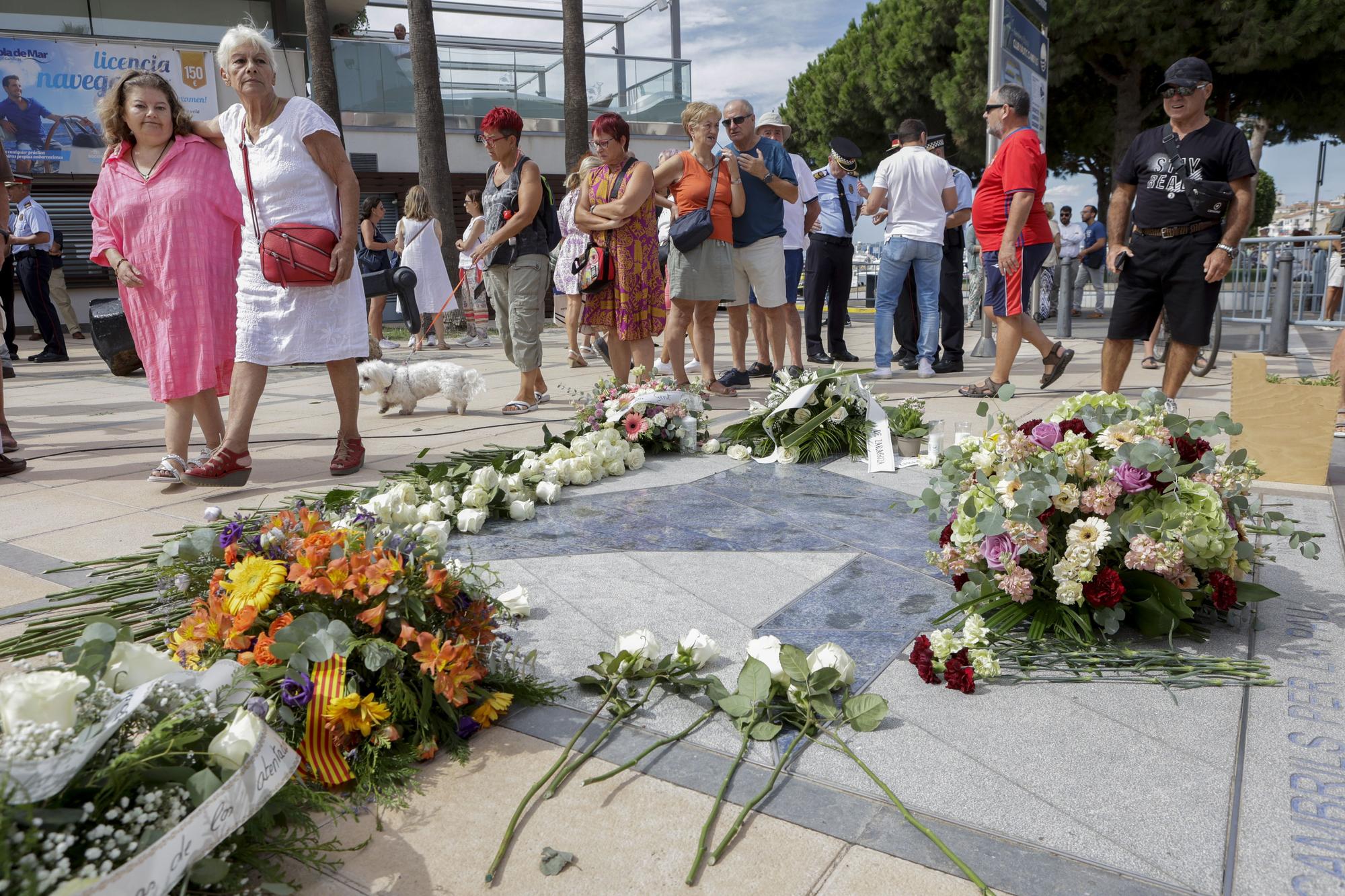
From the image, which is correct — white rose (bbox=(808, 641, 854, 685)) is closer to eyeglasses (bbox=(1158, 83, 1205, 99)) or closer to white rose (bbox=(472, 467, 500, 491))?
white rose (bbox=(472, 467, 500, 491))

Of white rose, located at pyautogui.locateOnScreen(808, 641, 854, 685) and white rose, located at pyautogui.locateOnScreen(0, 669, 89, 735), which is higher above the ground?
white rose, located at pyautogui.locateOnScreen(0, 669, 89, 735)

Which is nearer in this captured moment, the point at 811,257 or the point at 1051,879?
the point at 1051,879

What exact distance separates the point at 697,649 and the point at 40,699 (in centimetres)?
139

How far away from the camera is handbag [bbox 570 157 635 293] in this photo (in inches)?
233

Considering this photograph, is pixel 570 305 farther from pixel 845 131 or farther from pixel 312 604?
pixel 845 131

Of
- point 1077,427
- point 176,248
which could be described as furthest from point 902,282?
point 1077,427

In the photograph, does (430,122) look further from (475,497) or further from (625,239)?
(475,497)

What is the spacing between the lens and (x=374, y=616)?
201 centimetres

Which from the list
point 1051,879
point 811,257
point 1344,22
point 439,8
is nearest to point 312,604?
point 1051,879

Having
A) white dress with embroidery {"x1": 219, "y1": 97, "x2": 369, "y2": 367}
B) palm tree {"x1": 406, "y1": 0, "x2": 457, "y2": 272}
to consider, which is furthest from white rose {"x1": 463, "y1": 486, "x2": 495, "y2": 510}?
palm tree {"x1": 406, "y1": 0, "x2": 457, "y2": 272}

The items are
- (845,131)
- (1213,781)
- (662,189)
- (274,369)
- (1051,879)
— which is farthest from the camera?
(845,131)

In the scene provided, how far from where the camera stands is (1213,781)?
1875 millimetres

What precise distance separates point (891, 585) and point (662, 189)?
408cm

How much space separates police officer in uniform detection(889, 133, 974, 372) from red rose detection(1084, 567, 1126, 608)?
6.16m
